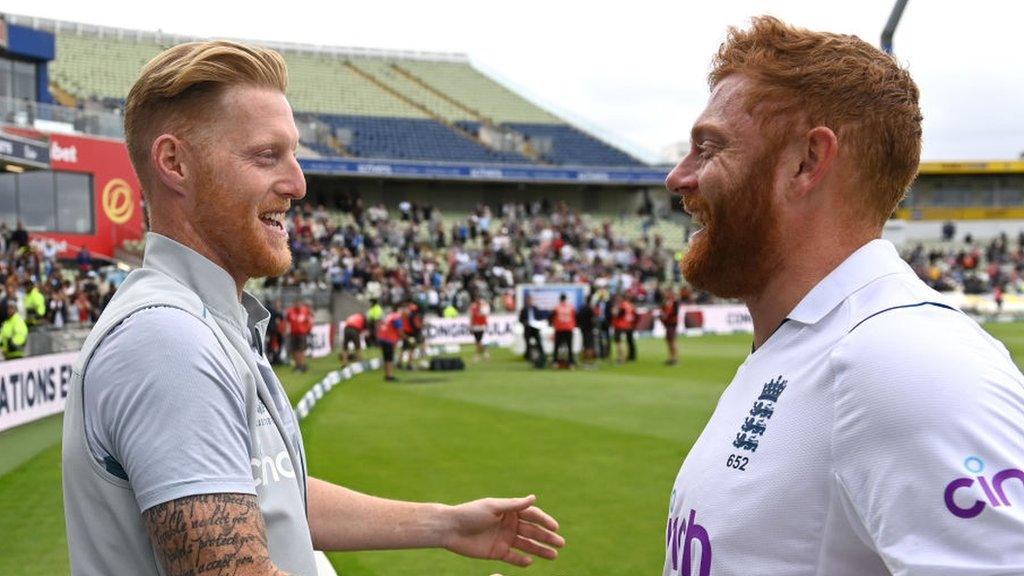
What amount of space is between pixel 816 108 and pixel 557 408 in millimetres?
14678

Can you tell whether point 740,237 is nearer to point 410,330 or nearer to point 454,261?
point 410,330

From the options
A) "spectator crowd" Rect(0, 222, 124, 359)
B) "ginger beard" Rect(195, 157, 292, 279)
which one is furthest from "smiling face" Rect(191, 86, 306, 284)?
"spectator crowd" Rect(0, 222, 124, 359)

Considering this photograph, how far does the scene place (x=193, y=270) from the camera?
87.4 inches

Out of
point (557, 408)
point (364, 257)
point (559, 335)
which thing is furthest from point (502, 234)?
point (557, 408)

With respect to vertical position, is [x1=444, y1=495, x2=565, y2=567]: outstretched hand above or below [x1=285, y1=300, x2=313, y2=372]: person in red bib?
above

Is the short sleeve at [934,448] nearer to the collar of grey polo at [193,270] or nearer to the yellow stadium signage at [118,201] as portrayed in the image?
the collar of grey polo at [193,270]

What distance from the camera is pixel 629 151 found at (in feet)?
186

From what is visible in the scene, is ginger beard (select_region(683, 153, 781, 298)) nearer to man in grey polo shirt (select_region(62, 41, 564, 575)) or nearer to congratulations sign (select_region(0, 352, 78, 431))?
man in grey polo shirt (select_region(62, 41, 564, 575))

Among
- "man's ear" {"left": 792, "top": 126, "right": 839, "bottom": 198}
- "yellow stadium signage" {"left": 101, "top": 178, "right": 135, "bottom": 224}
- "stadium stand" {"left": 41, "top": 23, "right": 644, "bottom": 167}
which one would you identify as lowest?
"yellow stadium signage" {"left": 101, "top": 178, "right": 135, "bottom": 224}

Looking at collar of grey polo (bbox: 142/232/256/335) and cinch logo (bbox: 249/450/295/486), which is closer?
cinch logo (bbox: 249/450/295/486)

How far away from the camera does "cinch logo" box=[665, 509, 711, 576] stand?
201 cm

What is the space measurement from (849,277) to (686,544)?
2.16 feet

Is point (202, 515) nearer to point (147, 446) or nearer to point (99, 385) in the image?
point (147, 446)

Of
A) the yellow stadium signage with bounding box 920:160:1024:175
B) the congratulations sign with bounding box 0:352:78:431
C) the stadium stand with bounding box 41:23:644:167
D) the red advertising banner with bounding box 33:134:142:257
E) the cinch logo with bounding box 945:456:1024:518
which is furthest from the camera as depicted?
the yellow stadium signage with bounding box 920:160:1024:175
